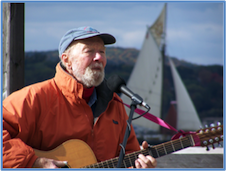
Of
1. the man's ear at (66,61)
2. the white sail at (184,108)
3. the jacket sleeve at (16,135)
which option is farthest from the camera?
the white sail at (184,108)

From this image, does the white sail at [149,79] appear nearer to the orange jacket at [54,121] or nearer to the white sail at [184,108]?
the white sail at [184,108]

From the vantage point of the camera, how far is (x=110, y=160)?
180cm

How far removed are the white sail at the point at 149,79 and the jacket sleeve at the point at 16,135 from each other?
9868 mm

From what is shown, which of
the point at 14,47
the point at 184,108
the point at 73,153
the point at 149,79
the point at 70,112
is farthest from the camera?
the point at 149,79

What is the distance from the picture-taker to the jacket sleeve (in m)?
1.59

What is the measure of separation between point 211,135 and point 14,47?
75.5 inches

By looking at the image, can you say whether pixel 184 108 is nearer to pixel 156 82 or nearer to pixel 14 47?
pixel 156 82

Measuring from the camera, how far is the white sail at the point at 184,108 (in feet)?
36.9

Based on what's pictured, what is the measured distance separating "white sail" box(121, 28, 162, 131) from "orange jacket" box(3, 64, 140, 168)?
31.2 ft

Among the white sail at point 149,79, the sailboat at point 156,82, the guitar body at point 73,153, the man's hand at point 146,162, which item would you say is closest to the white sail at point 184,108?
the sailboat at point 156,82

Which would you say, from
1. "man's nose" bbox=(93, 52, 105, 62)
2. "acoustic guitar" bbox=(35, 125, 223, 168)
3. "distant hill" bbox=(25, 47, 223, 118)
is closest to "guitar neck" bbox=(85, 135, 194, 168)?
"acoustic guitar" bbox=(35, 125, 223, 168)

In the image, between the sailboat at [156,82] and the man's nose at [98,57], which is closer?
the man's nose at [98,57]

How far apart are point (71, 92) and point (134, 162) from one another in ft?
2.32

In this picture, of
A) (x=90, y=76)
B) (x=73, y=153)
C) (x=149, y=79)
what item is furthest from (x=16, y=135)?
(x=149, y=79)
